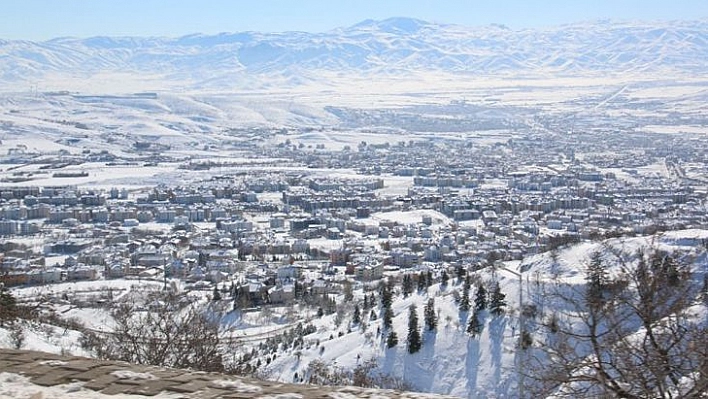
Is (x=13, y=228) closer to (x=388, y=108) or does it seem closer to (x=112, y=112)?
(x=112, y=112)

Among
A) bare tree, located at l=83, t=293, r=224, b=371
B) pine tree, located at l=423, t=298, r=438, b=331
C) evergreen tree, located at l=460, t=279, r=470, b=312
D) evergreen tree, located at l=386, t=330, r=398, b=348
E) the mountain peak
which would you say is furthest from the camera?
the mountain peak

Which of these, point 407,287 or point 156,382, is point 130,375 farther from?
point 407,287

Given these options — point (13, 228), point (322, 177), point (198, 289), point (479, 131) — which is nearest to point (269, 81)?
point (479, 131)

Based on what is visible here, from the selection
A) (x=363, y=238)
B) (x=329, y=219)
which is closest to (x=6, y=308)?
(x=363, y=238)

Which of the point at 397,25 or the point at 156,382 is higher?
the point at 397,25

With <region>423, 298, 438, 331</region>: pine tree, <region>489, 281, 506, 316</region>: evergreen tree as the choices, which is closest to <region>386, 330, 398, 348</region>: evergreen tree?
<region>423, 298, 438, 331</region>: pine tree

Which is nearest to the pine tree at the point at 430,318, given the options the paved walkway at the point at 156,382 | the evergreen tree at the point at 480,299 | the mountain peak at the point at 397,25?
the evergreen tree at the point at 480,299

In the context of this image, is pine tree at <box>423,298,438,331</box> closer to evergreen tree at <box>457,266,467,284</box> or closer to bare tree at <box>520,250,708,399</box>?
evergreen tree at <box>457,266,467,284</box>
